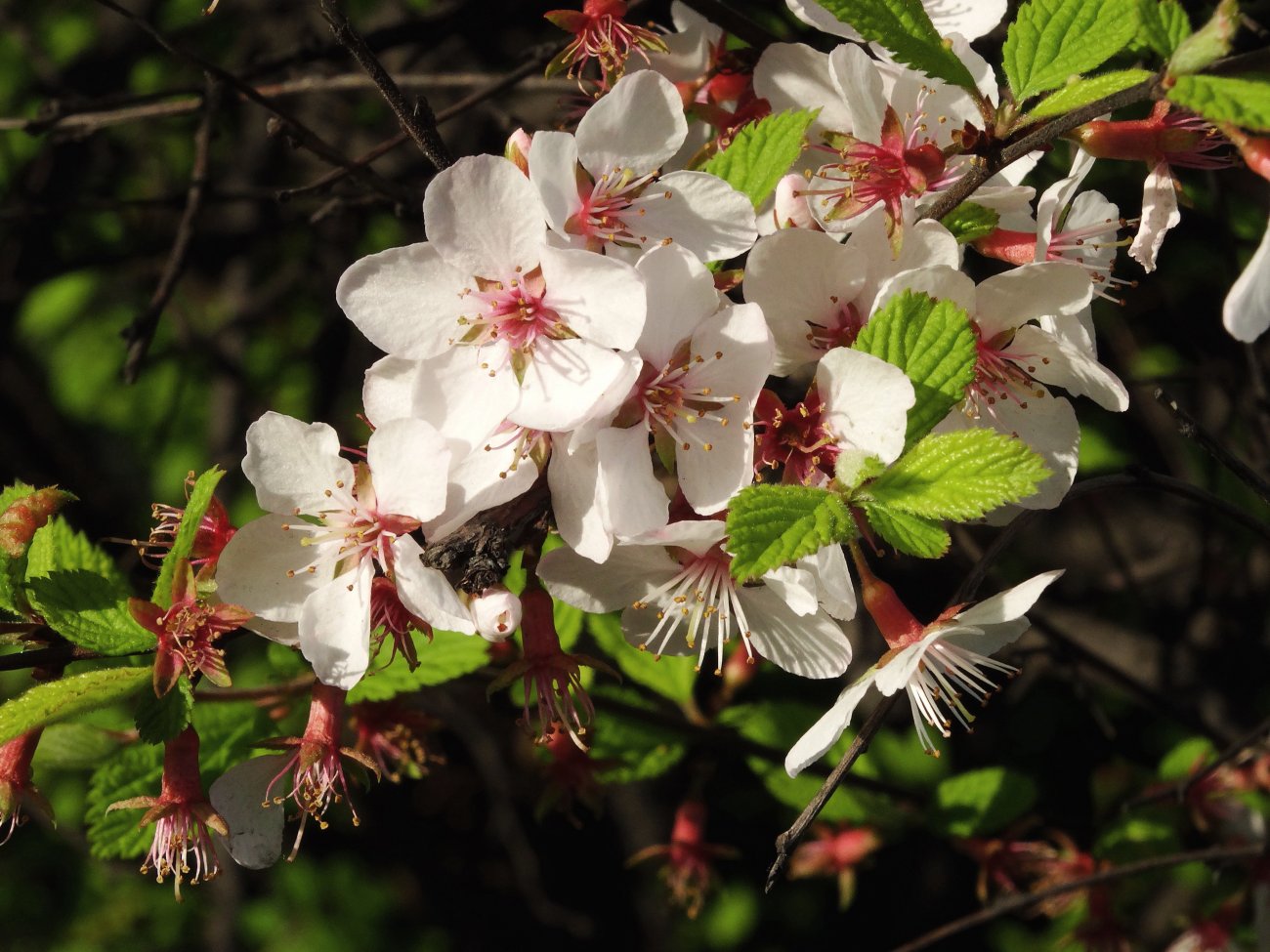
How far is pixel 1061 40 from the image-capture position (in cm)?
130

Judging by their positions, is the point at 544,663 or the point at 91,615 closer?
the point at 91,615

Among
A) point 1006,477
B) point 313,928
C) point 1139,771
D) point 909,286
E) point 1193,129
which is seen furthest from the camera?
point 313,928

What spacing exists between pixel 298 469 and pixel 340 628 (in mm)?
224

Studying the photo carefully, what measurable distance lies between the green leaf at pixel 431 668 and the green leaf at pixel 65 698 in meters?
0.37

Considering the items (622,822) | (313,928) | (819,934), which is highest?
(622,822)

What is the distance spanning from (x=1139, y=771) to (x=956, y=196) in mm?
1863

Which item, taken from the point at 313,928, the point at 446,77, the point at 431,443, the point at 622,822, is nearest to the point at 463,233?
the point at 431,443

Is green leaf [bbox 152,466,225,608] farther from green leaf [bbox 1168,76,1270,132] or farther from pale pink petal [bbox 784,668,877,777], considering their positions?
green leaf [bbox 1168,76,1270,132]

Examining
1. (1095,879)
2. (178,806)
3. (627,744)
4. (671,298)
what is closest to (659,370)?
(671,298)

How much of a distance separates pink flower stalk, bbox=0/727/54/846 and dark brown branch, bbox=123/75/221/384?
0.91 meters

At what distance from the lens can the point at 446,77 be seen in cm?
235

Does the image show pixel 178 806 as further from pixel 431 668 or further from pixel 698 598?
pixel 698 598

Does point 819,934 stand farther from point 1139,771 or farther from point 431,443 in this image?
point 431,443

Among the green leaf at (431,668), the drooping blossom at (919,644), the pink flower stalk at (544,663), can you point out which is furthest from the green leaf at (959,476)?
the green leaf at (431,668)
